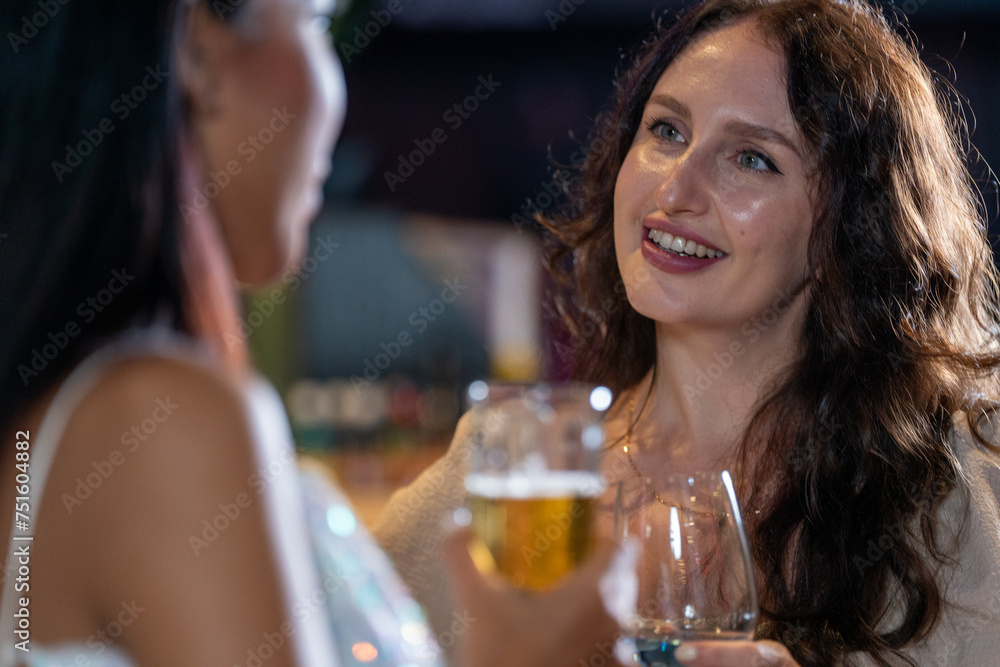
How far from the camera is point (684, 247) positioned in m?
1.55

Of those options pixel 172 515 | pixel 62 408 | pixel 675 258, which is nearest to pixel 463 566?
pixel 172 515

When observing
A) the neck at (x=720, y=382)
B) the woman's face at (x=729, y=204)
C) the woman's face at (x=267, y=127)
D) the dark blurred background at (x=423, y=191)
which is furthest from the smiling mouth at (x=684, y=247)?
the dark blurred background at (x=423, y=191)

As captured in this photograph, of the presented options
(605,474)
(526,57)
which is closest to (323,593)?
(605,474)

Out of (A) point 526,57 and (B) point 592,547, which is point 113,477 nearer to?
(B) point 592,547

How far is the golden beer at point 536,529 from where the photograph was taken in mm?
779

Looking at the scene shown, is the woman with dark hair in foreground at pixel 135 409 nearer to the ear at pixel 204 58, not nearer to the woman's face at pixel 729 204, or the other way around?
the ear at pixel 204 58

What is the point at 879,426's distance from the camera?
4.87 ft

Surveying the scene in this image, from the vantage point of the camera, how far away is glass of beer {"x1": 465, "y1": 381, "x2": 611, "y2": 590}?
2.56 ft

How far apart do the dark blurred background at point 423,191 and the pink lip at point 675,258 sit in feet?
9.03

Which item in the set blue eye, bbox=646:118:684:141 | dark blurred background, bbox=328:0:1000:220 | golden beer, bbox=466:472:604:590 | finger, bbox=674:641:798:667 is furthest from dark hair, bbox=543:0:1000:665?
dark blurred background, bbox=328:0:1000:220

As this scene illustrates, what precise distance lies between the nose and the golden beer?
83cm

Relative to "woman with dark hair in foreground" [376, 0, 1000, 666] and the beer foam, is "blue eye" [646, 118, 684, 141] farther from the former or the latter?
the beer foam

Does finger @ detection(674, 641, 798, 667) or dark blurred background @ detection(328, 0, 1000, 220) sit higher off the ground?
finger @ detection(674, 641, 798, 667)

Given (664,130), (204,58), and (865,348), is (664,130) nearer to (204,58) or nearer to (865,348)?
(865,348)
